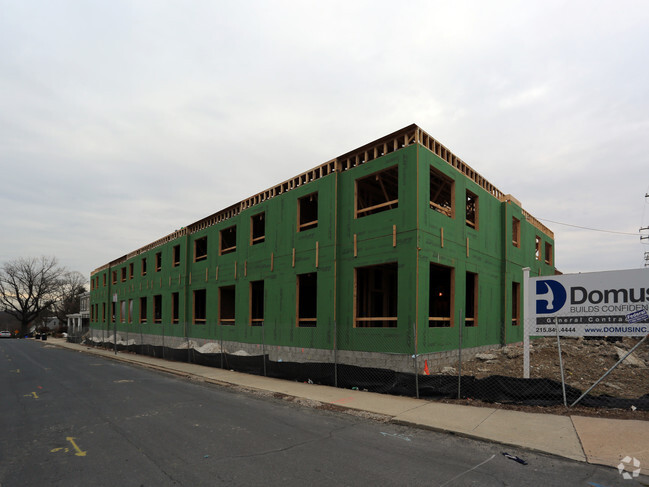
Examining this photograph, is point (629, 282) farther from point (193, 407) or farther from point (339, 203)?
point (193, 407)

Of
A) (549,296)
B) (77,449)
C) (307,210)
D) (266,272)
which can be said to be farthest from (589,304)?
(307,210)

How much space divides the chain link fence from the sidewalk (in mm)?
591

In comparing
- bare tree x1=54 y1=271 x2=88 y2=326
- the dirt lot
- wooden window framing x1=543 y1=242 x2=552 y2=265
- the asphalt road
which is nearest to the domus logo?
the dirt lot

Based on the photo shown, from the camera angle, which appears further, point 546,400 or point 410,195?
point 410,195

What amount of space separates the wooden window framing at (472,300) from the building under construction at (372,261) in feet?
0.21

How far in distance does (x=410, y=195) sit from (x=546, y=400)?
6800 mm

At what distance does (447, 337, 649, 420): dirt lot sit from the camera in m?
8.64

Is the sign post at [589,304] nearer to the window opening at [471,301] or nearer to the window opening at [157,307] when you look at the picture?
the window opening at [471,301]

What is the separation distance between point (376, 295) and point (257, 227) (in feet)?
28.4

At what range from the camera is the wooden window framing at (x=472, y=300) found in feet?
53.2

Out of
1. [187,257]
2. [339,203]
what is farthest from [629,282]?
[187,257]

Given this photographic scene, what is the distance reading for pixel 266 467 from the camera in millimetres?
5602

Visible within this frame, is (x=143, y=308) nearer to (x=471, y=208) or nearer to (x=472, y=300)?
(x=472, y=300)

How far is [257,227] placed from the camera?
23.1 m
